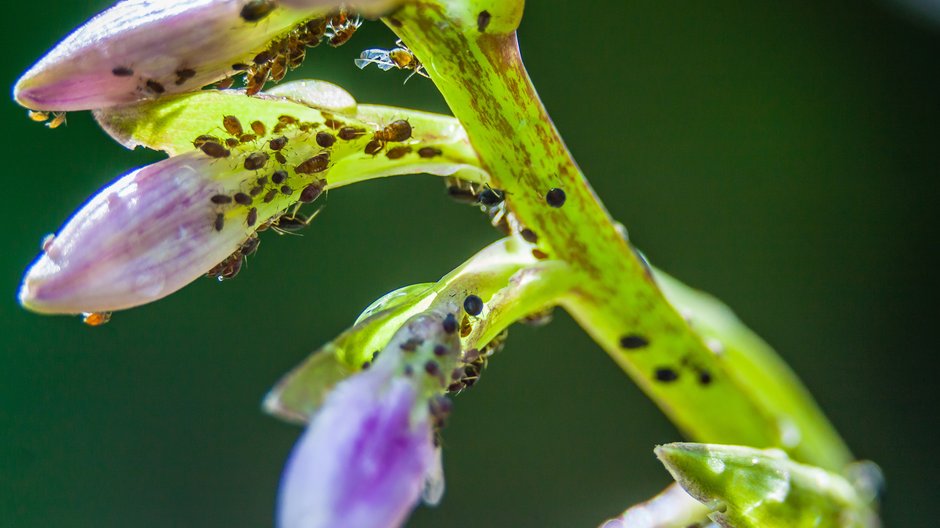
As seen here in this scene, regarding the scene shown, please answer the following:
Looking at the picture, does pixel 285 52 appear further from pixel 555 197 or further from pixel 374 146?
pixel 555 197

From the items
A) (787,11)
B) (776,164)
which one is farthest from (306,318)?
(787,11)

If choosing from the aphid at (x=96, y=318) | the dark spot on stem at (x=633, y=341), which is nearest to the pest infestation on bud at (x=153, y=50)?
the aphid at (x=96, y=318)

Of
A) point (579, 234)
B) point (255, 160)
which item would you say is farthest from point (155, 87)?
point (579, 234)

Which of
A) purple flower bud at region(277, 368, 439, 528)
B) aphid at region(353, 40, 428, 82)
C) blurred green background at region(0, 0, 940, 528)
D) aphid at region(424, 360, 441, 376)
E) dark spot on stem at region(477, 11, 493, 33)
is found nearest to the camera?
purple flower bud at region(277, 368, 439, 528)

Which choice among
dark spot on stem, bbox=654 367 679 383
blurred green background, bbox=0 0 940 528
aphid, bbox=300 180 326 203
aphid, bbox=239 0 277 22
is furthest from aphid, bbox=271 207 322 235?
blurred green background, bbox=0 0 940 528

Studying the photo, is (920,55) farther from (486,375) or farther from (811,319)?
(486,375)

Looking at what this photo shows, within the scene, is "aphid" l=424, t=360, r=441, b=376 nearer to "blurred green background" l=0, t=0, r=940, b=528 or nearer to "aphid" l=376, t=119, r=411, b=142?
"aphid" l=376, t=119, r=411, b=142
